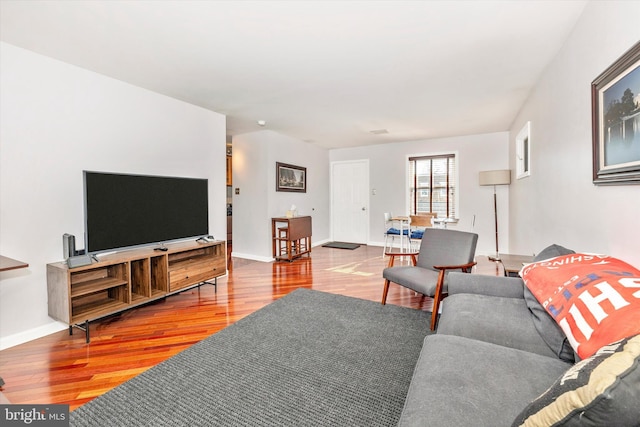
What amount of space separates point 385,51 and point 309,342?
2.53m

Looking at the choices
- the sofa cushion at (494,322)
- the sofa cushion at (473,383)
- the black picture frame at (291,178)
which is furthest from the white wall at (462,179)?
the sofa cushion at (473,383)

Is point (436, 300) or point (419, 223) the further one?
point (419, 223)

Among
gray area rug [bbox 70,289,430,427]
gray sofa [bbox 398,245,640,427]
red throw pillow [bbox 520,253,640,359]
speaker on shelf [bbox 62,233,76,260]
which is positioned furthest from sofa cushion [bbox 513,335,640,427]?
speaker on shelf [bbox 62,233,76,260]

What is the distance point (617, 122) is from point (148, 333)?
11.8ft

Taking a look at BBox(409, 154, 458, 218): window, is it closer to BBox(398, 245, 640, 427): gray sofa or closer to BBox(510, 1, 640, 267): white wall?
BBox(510, 1, 640, 267): white wall

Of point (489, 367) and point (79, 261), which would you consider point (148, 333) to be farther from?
point (489, 367)

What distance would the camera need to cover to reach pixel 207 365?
1.99 metres

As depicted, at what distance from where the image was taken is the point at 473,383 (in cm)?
107

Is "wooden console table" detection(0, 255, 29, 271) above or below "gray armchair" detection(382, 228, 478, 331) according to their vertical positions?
above

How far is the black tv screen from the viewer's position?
8.60ft

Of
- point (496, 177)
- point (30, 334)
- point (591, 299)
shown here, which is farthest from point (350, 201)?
point (591, 299)

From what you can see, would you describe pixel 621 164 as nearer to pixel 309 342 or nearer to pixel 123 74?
pixel 309 342

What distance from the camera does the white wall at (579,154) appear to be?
1521 millimetres

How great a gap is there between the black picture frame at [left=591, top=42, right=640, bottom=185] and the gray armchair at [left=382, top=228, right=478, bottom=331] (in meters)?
1.25
